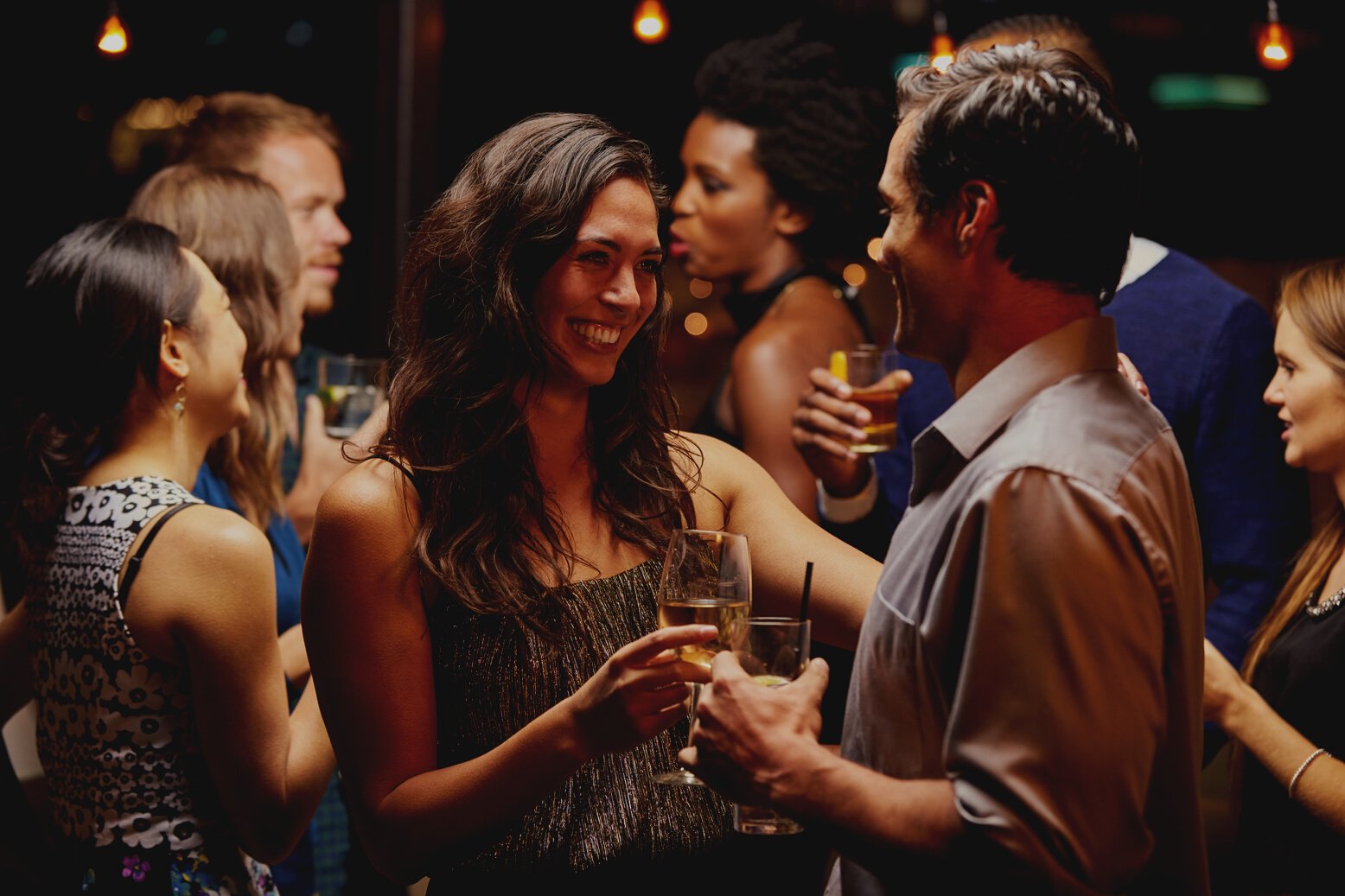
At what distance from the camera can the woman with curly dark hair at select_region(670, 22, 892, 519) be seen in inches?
135

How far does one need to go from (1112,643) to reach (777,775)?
381 mm

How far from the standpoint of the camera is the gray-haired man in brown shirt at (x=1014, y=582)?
1.26 m

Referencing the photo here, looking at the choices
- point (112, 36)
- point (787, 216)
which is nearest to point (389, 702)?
point (787, 216)

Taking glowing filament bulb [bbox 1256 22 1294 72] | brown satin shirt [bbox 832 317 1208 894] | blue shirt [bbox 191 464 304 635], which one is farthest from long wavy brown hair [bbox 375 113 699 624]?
glowing filament bulb [bbox 1256 22 1294 72]

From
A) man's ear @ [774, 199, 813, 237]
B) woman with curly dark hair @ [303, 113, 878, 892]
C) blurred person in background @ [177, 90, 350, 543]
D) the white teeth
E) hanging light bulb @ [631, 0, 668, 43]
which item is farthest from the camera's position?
hanging light bulb @ [631, 0, 668, 43]

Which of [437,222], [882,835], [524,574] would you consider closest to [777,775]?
[882,835]

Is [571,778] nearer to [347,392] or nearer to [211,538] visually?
[211,538]

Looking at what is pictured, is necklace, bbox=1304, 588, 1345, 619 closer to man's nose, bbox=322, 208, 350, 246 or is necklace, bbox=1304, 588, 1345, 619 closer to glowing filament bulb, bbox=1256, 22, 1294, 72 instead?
glowing filament bulb, bbox=1256, 22, 1294, 72

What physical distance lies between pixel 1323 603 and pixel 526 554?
1.61 meters

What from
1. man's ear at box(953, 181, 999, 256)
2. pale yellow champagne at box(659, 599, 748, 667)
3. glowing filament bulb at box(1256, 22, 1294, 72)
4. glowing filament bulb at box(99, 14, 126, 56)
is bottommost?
pale yellow champagne at box(659, 599, 748, 667)

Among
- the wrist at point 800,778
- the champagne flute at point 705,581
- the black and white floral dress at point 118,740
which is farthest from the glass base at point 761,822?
the black and white floral dress at point 118,740

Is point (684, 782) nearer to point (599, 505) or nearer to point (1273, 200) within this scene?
point (599, 505)

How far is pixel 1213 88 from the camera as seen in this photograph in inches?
182

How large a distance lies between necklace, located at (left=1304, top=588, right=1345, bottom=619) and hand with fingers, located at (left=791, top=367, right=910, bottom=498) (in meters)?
0.90
